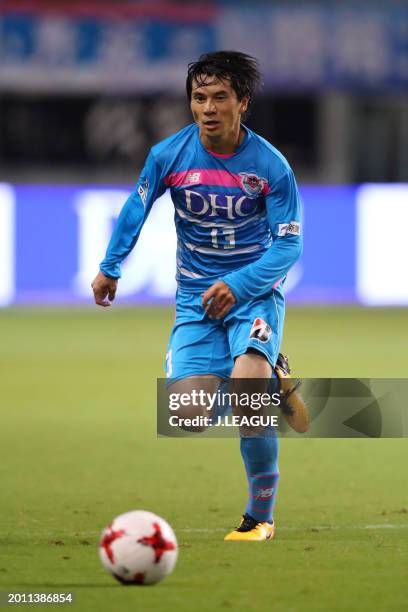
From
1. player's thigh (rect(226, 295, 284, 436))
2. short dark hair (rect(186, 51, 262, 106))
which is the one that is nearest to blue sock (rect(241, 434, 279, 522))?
player's thigh (rect(226, 295, 284, 436))

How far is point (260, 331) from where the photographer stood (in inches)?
260

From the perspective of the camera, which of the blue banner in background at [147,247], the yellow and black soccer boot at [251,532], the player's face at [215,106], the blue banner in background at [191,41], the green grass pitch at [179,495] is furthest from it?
the blue banner in background at [191,41]

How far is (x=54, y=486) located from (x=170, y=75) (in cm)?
1615

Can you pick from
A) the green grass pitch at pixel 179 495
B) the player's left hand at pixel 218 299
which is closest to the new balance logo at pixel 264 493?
the green grass pitch at pixel 179 495

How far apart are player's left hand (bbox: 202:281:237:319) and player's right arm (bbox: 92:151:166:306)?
17.6 inches

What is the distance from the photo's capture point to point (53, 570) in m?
5.93

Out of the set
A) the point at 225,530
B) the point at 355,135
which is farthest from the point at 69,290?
the point at 225,530

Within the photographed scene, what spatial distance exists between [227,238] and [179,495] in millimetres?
1842

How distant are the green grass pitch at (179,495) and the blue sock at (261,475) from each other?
0.61 ft

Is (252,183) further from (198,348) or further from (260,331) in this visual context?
(198,348)

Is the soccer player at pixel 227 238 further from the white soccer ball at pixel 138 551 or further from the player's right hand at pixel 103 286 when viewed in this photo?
the white soccer ball at pixel 138 551

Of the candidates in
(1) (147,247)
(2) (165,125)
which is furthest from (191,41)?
(1) (147,247)

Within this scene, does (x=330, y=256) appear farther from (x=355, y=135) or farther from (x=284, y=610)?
(x=284, y=610)

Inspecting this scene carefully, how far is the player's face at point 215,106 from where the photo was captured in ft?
21.6
